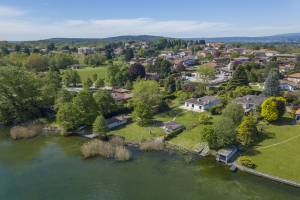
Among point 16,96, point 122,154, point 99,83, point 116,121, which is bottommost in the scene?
point 122,154

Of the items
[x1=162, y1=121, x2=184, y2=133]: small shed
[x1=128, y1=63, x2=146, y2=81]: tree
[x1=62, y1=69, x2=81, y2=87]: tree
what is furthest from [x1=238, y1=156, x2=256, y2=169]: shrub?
[x1=62, y1=69, x2=81, y2=87]: tree

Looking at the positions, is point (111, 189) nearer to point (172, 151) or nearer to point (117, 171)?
point (117, 171)

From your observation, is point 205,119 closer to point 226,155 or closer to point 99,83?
point 226,155

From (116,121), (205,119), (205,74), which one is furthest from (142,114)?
(205,74)

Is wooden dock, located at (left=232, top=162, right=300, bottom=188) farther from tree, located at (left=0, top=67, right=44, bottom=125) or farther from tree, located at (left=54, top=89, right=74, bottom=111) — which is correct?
tree, located at (left=0, top=67, right=44, bottom=125)

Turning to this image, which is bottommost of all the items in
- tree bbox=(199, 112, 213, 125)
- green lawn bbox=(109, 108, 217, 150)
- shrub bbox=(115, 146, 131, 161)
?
shrub bbox=(115, 146, 131, 161)

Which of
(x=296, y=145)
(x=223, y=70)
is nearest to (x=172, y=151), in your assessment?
(x=296, y=145)

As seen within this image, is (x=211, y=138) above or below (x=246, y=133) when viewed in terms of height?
below
